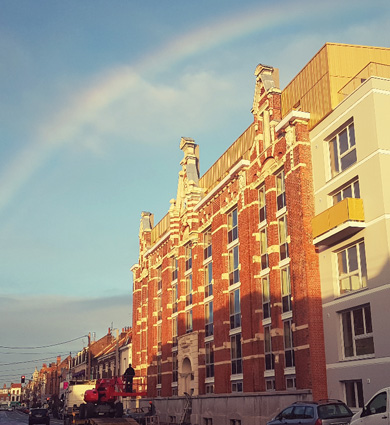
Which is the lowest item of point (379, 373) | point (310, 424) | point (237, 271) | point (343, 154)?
point (310, 424)

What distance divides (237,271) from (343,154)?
488 inches

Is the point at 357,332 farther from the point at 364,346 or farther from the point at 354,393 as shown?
the point at 354,393

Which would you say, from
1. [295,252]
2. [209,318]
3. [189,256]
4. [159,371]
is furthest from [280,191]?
[159,371]

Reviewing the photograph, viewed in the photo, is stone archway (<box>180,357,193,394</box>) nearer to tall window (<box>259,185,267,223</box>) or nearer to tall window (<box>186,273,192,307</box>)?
tall window (<box>186,273,192,307</box>)

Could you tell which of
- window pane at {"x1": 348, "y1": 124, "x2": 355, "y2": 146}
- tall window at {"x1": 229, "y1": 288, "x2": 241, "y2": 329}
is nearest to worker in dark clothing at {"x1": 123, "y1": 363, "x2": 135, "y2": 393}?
tall window at {"x1": 229, "y1": 288, "x2": 241, "y2": 329}

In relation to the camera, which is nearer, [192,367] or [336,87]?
[336,87]

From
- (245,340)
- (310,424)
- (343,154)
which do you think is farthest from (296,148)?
(310,424)

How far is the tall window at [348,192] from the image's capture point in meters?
26.8

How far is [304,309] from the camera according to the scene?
92.1 ft

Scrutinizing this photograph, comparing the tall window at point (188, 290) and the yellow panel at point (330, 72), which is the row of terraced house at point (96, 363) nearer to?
the tall window at point (188, 290)

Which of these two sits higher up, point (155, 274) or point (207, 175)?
point (207, 175)

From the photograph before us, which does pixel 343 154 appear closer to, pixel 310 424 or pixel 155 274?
pixel 310 424

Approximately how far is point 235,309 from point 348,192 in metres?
13.0

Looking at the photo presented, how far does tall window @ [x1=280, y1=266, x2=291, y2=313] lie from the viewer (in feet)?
100
